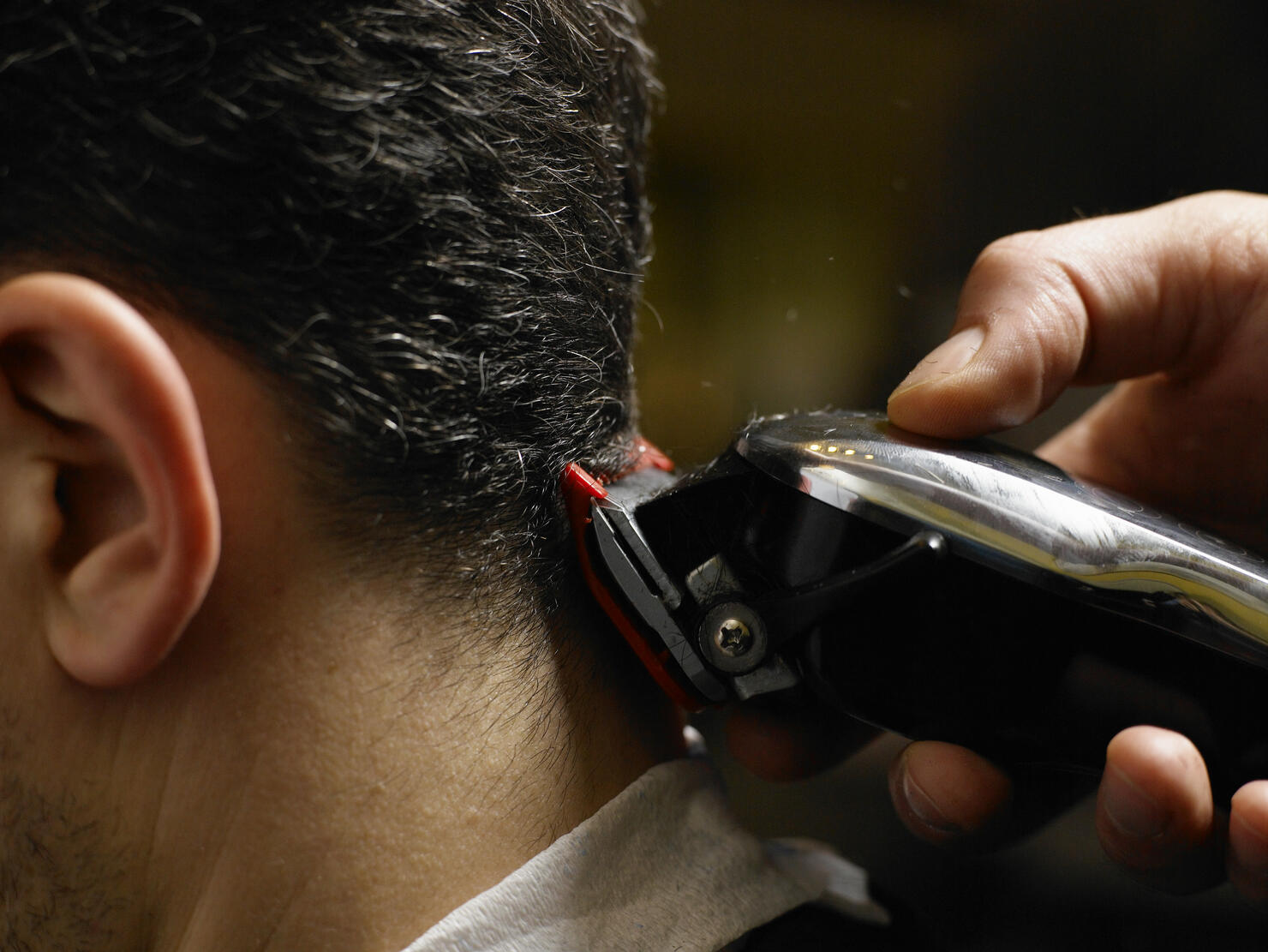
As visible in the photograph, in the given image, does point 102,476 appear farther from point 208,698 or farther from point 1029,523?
point 1029,523

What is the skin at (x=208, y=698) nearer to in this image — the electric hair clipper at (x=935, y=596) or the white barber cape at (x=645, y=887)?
the white barber cape at (x=645, y=887)

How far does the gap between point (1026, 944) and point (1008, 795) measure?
1.55 ft

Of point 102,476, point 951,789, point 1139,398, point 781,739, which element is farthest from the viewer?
point 1139,398

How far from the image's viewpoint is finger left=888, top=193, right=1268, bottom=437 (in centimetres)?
66

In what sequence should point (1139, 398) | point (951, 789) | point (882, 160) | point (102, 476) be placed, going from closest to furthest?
point (102, 476), point (951, 789), point (1139, 398), point (882, 160)

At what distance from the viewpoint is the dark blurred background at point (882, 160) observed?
1.28m

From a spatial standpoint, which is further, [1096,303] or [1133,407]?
[1133,407]

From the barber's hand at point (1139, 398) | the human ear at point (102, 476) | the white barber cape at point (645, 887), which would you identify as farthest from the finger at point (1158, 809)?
the human ear at point (102, 476)

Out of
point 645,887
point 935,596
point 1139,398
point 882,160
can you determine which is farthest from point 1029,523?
point 882,160

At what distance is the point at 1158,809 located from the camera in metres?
0.55

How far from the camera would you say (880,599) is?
0.52m

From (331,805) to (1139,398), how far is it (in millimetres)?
876

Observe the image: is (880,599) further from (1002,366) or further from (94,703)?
(94,703)

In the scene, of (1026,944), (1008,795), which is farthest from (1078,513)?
(1026,944)
